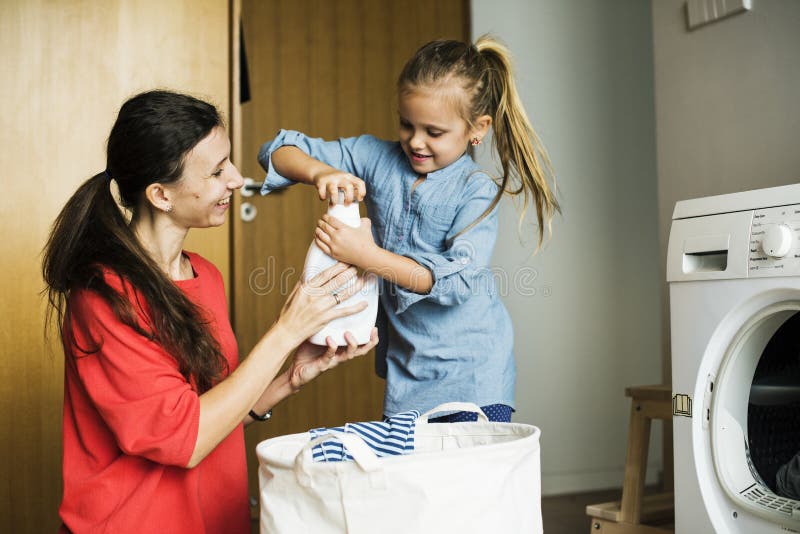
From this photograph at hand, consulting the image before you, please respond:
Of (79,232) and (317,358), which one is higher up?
(79,232)

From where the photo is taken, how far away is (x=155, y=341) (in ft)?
3.47

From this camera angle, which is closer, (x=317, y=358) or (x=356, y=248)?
(x=356, y=248)

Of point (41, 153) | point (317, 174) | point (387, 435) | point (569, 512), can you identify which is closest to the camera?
point (387, 435)

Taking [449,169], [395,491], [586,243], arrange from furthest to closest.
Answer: [586,243] → [449,169] → [395,491]

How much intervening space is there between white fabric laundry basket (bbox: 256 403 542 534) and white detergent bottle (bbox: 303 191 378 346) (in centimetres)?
33

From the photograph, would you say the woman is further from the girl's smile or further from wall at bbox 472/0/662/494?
wall at bbox 472/0/662/494

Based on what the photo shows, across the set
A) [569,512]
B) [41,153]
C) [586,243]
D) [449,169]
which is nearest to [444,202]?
[449,169]

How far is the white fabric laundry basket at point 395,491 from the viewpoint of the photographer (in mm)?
833

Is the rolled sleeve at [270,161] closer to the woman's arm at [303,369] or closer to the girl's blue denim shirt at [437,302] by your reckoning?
the girl's blue denim shirt at [437,302]

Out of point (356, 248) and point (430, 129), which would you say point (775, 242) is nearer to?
point (430, 129)

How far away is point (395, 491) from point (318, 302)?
39cm

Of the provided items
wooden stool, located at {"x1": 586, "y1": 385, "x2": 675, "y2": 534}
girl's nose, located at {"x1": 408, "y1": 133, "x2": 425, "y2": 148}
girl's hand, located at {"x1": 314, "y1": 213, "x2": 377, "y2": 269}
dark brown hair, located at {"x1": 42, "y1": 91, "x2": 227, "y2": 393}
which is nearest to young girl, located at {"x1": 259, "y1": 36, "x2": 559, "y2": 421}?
girl's nose, located at {"x1": 408, "y1": 133, "x2": 425, "y2": 148}

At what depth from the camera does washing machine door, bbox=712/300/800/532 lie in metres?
1.42

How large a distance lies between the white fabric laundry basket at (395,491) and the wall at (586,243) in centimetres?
202
